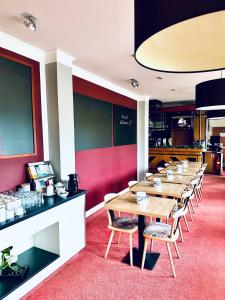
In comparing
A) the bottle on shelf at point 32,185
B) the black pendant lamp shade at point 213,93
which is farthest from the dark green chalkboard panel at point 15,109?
the black pendant lamp shade at point 213,93

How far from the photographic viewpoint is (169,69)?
102cm

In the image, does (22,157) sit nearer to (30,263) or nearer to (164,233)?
(30,263)

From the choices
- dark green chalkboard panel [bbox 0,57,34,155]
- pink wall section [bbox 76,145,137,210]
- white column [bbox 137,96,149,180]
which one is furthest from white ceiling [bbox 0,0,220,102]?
white column [bbox 137,96,149,180]

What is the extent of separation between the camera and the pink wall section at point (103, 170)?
4066 millimetres

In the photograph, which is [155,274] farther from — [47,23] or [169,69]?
[47,23]

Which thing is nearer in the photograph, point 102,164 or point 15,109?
point 15,109

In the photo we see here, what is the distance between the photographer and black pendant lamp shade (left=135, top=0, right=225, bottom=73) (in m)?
0.70

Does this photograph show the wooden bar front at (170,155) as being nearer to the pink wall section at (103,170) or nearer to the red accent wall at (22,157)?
the pink wall section at (103,170)

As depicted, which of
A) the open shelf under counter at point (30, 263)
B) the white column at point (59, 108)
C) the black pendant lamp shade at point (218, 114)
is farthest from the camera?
the black pendant lamp shade at point (218, 114)

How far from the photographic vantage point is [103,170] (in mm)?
4719

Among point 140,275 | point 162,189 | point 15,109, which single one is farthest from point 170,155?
point 15,109

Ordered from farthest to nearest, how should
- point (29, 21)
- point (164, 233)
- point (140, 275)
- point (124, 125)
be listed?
point (124, 125) → point (164, 233) → point (140, 275) → point (29, 21)

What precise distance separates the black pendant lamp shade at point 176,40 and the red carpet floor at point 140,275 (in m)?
2.17

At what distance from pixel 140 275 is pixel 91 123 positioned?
2.69m
